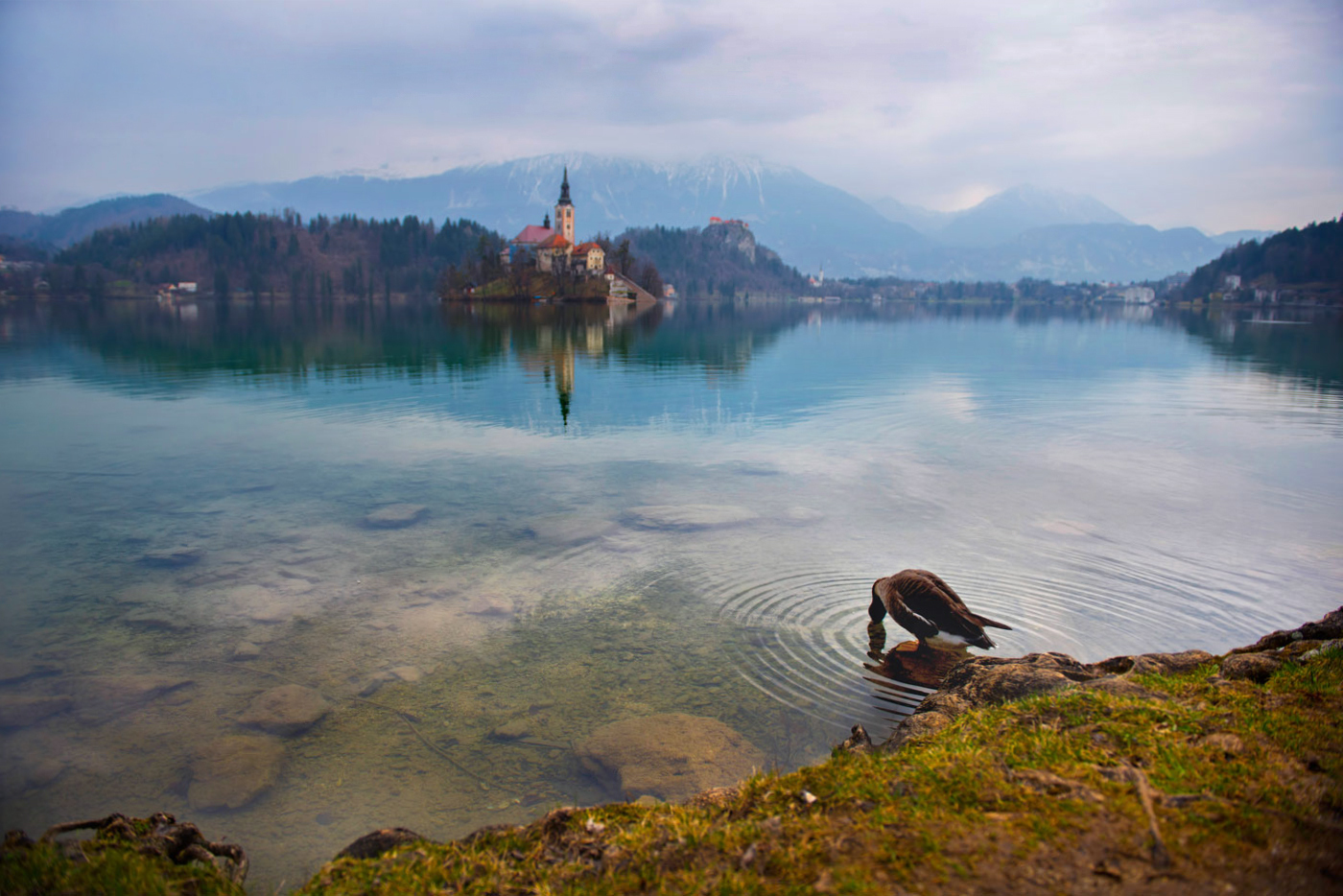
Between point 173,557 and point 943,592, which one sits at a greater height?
point 943,592

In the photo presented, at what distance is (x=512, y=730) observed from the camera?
8.09m

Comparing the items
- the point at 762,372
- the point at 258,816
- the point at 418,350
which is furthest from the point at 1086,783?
the point at 418,350

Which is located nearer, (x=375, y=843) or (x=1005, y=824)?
(x=1005, y=824)

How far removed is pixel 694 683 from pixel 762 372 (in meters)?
37.3

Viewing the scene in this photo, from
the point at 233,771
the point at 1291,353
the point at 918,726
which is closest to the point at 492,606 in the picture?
the point at 233,771

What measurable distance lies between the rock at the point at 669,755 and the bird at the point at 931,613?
3.15 metres

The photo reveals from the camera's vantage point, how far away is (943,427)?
1054 inches

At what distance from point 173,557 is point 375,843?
10888 mm

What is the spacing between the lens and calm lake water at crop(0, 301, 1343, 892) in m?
7.72

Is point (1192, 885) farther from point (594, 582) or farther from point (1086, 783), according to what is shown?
point (594, 582)

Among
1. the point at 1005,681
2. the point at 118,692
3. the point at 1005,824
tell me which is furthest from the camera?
the point at 118,692

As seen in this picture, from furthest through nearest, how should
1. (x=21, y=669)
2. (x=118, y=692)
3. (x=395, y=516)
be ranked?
1. (x=395, y=516)
2. (x=21, y=669)
3. (x=118, y=692)

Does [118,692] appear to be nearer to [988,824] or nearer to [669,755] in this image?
[669,755]

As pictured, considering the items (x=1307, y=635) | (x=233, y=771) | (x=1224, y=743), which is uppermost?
(x=1224, y=743)
